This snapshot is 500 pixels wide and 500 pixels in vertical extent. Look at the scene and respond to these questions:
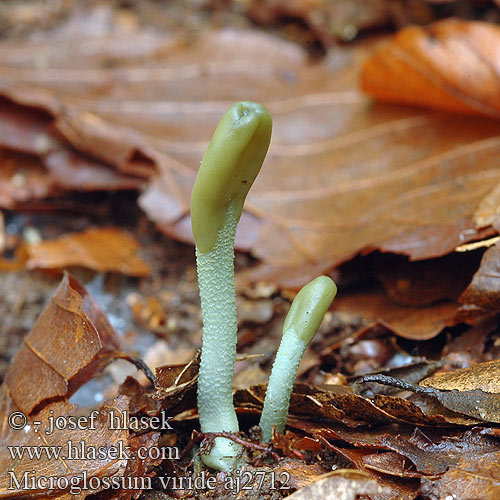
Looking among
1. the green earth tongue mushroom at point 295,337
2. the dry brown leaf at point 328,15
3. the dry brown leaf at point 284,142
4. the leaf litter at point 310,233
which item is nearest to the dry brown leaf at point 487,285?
the leaf litter at point 310,233

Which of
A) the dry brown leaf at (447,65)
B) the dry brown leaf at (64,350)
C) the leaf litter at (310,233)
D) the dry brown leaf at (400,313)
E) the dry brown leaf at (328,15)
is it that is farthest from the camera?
the dry brown leaf at (328,15)

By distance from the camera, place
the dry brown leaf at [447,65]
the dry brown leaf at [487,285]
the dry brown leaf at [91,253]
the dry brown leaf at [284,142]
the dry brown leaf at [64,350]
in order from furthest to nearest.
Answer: the dry brown leaf at [91,253]
the dry brown leaf at [447,65]
the dry brown leaf at [284,142]
the dry brown leaf at [487,285]
the dry brown leaf at [64,350]

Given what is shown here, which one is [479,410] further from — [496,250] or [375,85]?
[375,85]

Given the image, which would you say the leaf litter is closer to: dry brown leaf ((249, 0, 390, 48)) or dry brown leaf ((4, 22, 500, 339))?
dry brown leaf ((4, 22, 500, 339))

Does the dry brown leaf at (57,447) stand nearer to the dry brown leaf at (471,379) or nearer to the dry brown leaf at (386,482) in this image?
the dry brown leaf at (386,482)

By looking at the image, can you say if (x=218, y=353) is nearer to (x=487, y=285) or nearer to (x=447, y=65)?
(x=487, y=285)

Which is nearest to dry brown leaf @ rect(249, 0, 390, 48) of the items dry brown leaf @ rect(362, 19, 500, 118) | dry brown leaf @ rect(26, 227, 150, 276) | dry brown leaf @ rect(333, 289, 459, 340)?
dry brown leaf @ rect(362, 19, 500, 118)
